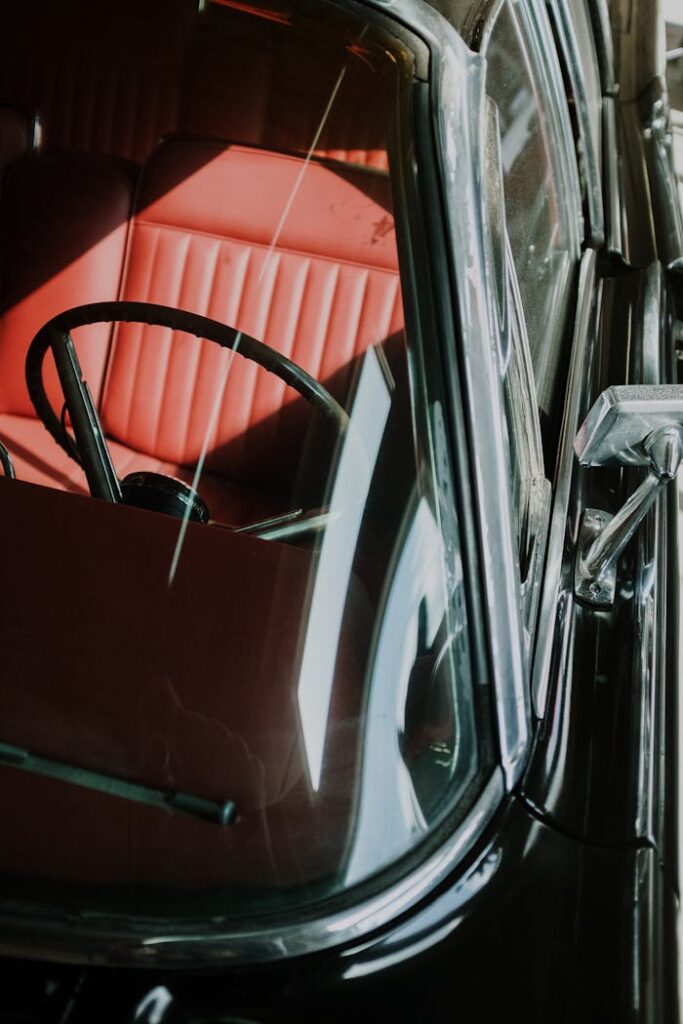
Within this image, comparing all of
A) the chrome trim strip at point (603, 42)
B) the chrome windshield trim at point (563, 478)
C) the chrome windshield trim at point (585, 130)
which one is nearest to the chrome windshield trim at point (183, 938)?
the chrome windshield trim at point (563, 478)

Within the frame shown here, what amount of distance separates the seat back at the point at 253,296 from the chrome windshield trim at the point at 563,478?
0.95ft

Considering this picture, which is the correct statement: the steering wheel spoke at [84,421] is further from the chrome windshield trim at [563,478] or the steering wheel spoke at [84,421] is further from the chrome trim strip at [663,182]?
the chrome trim strip at [663,182]

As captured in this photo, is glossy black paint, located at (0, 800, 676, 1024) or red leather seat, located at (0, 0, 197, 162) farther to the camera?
red leather seat, located at (0, 0, 197, 162)

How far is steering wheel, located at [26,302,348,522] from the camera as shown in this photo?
1.00 metres

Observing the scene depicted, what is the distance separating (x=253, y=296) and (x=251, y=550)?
381 millimetres

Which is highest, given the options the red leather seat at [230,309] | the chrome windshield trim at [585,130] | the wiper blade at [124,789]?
the chrome windshield trim at [585,130]

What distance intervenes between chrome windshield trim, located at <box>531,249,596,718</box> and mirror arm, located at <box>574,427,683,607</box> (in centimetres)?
3

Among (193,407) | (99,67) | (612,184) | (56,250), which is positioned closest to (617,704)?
(193,407)

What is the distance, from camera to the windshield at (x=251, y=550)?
0.71 meters

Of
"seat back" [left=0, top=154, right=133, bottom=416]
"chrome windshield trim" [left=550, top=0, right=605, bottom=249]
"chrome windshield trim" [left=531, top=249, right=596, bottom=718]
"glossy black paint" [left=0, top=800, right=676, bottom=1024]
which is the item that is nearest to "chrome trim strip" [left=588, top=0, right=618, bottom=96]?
"chrome windshield trim" [left=550, top=0, right=605, bottom=249]

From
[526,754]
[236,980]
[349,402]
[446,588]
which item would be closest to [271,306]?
[349,402]

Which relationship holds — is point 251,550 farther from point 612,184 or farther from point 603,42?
point 603,42

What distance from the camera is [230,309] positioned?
113 centimetres

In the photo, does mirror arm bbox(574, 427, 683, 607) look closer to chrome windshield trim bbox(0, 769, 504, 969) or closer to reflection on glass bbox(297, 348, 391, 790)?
reflection on glass bbox(297, 348, 391, 790)
